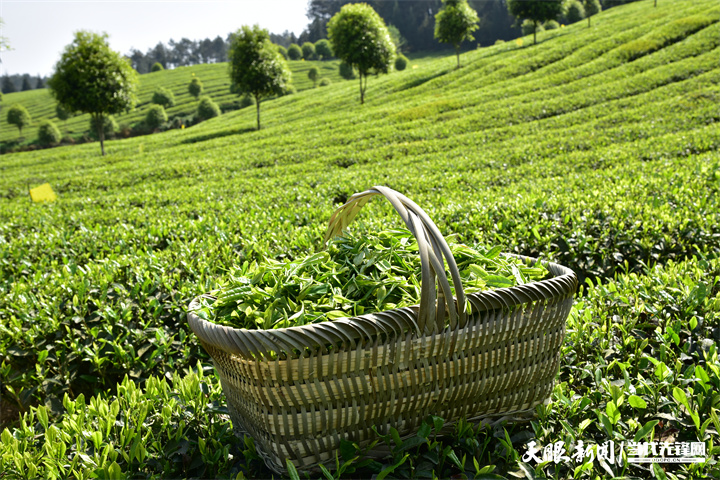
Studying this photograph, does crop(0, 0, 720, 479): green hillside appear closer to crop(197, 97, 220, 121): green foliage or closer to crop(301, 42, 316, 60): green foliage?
crop(197, 97, 220, 121): green foliage

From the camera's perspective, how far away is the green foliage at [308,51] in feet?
274

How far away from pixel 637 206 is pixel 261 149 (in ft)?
51.8

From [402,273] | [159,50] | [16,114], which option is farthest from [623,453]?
[159,50]

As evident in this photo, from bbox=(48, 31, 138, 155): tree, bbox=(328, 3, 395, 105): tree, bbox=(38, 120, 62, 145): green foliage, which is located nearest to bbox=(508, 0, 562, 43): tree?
bbox=(328, 3, 395, 105): tree

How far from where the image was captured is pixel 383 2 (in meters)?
101

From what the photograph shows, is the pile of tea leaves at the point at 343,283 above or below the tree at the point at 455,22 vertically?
below

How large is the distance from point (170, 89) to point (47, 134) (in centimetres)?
2130

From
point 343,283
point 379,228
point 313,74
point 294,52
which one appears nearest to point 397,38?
point 294,52

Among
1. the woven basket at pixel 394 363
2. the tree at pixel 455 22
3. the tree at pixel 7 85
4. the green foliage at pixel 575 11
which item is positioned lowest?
the woven basket at pixel 394 363

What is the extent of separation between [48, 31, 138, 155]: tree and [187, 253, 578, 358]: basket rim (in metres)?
26.2

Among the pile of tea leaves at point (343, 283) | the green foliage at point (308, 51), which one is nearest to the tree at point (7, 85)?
the green foliage at point (308, 51)

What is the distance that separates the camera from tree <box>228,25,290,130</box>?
28.0m

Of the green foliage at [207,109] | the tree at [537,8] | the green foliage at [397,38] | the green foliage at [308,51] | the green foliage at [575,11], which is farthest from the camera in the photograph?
the green foliage at [397,38]

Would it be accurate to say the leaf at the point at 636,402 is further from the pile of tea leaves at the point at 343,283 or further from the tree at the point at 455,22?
the tree at the point at 455,22
